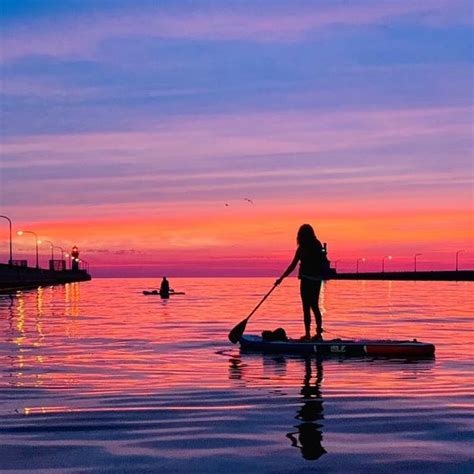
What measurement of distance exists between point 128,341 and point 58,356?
4381mm

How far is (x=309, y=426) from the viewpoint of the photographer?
8.62m

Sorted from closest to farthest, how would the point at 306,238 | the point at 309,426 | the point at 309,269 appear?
1. the point at 309,426
2. the point at 306,238
3. the point at 309,269

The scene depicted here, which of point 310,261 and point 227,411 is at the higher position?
point 310,261

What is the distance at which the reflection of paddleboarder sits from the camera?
7363 mm

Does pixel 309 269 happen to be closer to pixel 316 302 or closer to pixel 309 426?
pixel 316 302

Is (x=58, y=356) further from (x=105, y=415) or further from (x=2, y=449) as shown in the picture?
(x=2, y=449)

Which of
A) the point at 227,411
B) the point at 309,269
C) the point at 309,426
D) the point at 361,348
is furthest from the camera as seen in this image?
the point at 309,269

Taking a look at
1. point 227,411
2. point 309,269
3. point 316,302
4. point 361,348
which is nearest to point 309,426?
point 227,411

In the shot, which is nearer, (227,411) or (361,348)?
(227,411)

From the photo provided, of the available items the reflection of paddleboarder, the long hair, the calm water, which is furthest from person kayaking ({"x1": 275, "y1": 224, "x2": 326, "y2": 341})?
the reflection of paddleboarder

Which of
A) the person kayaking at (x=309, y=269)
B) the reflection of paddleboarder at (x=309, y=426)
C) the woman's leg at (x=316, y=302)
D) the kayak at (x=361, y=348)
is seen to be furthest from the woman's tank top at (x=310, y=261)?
the reflection of paddleboarder at (x=309, y=426)

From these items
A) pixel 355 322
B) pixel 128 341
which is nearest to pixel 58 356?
pixel 128 341

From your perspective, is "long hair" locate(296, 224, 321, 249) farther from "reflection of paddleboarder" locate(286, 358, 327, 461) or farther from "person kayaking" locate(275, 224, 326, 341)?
"reflection of paddleboarder" locate(286, 358, 327, 461)

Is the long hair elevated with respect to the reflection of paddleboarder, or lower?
elevated
